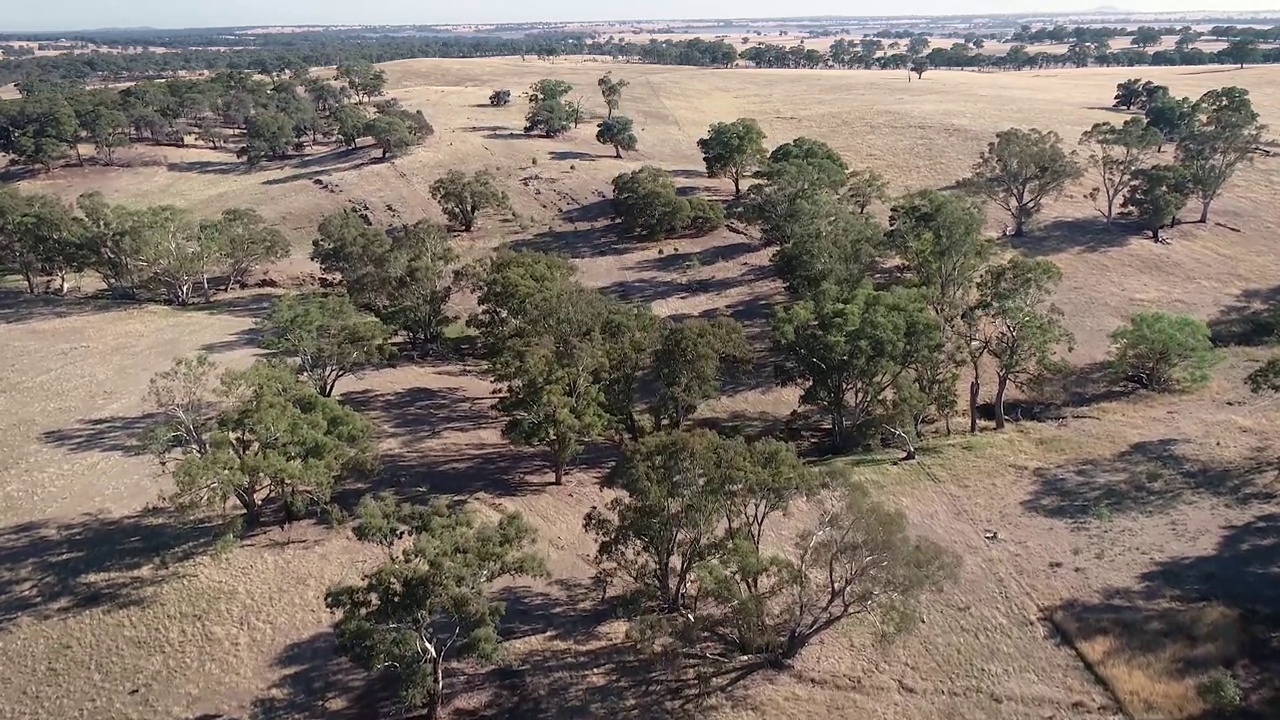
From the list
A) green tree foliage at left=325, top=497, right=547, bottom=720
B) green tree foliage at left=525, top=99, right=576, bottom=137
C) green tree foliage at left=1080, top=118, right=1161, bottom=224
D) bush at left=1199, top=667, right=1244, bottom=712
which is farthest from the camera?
green tree foliage at left=525, top=99, right=576, bottom=137

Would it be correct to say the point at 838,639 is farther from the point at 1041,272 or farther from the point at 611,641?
the point at 1041,272

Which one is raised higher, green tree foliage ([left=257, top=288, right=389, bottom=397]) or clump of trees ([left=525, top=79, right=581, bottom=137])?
clump of trees ([left=525, top=79, right=581, bottom=137])

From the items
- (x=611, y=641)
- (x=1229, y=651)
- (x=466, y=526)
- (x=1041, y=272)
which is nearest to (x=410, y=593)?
(x=466, y=526)

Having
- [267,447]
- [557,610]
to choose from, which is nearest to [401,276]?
[267,447]

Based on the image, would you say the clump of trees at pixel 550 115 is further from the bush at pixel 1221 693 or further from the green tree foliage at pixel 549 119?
the bush at pixel 1221 693

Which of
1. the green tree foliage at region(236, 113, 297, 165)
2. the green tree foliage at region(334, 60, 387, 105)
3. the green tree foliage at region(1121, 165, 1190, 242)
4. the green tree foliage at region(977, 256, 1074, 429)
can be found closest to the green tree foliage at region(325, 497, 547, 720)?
the green tree foliage at region(977, 256, 1074, 429)

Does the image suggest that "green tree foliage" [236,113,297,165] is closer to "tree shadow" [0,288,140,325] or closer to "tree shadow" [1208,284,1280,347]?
"tree shadow" [0,288,140,325]
